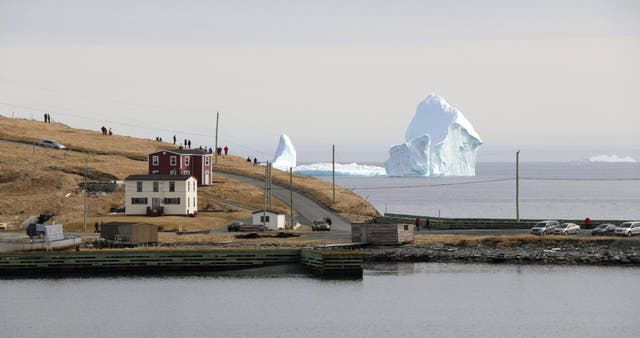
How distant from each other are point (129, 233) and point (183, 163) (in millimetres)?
37227

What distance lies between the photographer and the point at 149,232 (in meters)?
88.1

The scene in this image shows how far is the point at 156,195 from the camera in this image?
110 m

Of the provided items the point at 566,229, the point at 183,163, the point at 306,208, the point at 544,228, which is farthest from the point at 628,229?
the point at 183,163

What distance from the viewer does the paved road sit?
111m

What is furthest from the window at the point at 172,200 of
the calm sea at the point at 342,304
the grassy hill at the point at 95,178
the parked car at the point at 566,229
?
the parked car at the point at 566,229

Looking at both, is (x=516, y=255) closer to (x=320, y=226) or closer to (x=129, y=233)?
(x=320, y=226)

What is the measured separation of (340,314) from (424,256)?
2222cm

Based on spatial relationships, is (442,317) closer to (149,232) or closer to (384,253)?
(384,253)

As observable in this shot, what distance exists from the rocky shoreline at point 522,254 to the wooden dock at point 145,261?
253 inches

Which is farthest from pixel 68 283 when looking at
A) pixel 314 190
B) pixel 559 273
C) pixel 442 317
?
pixel 314 190

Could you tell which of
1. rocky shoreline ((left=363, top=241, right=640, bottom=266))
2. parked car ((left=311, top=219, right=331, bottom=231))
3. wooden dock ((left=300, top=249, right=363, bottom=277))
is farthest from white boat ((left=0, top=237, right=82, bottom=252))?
parked car ((left=311, top=219, right=331, bottom=231))

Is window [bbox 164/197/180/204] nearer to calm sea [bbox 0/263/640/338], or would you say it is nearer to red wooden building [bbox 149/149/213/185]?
red wooden building [bbox 149/149/213/185]

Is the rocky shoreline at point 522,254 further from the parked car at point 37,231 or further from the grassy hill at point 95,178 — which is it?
the parked car at point 37,231

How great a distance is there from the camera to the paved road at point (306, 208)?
111m
